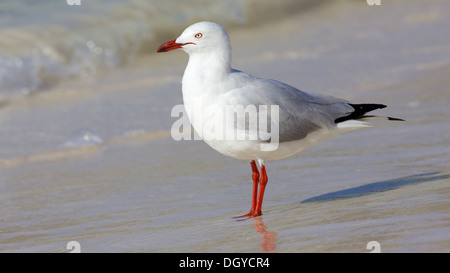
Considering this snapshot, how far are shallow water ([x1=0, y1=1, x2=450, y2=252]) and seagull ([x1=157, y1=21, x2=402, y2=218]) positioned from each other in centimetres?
38

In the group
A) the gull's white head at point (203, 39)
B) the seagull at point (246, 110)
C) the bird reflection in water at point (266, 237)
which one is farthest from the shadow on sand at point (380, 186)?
the gull's white head at point (203, 39)

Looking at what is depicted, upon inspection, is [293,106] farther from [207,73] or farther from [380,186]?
[380,186]

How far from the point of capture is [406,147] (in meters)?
5.73

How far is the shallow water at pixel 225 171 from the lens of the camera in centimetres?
385

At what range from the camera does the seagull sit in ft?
14.3

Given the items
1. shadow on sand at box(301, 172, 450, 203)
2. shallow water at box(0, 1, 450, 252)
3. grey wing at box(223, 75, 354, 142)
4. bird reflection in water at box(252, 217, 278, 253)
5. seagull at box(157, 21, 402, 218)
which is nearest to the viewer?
bird reflection in water at box(252, 217, 278, 253)

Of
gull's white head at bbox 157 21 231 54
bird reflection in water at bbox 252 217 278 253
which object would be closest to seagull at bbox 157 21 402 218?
gull's white head at bbox 157 21 231 54

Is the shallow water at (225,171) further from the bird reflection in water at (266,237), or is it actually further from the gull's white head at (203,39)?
the gull's white head at (203,39)

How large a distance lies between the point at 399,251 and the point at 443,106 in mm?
3763

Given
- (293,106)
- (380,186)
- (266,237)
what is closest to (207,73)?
(293,106)

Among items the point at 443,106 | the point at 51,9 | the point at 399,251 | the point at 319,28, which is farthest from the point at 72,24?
the point at 399,251

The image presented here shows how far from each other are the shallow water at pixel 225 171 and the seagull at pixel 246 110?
0.38 meters

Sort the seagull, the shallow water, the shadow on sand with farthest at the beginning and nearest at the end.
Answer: the shadow on sand < the seagull < the shallow water

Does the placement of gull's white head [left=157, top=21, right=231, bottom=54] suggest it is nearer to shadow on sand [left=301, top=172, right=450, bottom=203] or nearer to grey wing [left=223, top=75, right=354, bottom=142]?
grey wing [left=223, top=75, right=354, bottom=142]
